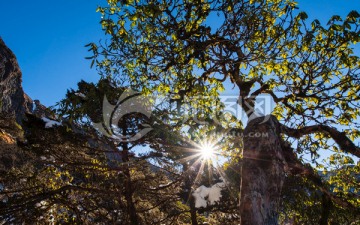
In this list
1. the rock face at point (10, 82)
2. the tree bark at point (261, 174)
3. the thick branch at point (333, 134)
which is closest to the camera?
the tree bark at point (261, 174)

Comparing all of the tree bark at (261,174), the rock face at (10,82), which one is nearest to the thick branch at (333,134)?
the tree bark at (261,174)

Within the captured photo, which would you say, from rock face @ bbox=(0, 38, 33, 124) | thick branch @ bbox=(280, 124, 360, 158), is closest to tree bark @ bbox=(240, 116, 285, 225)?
thick branch @ bbox=(280, 124, 360, 158)

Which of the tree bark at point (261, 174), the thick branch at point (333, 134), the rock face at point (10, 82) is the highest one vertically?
the rock face at point (10, 82)

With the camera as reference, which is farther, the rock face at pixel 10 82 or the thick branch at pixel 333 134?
the rock face at pixel 10 82

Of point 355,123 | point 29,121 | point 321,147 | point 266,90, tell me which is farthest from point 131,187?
point 355,123

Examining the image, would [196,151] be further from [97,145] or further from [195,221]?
[195,221]

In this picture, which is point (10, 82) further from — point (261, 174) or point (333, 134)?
point (333, 134)

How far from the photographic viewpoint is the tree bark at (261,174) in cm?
473

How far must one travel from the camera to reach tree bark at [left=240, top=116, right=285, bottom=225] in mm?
4734

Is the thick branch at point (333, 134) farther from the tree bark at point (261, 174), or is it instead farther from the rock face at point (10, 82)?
the rock face at point (10, 82)

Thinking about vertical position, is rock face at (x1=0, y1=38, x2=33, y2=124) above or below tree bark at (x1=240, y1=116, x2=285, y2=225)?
above

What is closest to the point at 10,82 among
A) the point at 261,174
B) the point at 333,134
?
the point at 261,174

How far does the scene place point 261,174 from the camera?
515cm

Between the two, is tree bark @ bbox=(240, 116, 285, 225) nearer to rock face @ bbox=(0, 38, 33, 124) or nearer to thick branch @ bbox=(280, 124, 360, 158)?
thick branch @ bbox=(280, 124, 360, 158)
